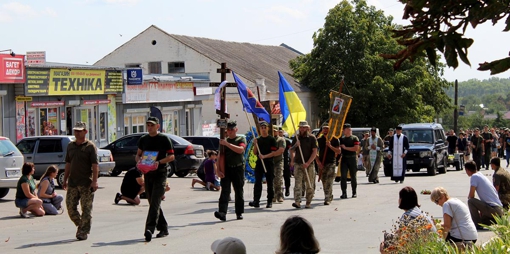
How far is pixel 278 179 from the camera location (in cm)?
1894

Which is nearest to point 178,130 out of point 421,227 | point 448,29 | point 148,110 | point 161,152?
point 148,110

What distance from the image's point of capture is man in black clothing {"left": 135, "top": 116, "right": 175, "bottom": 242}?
1290cm

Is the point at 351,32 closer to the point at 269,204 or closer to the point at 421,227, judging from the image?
the point at 269,204

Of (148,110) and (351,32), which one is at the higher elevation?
(351,32)

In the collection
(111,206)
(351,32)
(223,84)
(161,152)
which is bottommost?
(111,206)

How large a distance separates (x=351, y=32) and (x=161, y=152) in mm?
44558

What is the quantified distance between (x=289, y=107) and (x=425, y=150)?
35.6 ft

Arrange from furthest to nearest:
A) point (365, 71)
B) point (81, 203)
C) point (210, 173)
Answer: point (365, 71) → point (210, 173) → point (81, 203)

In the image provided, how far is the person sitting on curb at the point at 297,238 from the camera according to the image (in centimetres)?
616

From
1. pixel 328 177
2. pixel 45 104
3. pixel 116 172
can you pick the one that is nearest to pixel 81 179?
pixel 328 177

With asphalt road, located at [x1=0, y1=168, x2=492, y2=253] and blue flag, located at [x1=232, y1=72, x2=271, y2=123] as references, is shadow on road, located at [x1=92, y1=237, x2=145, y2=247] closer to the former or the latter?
asphalt road, located at [x1=0, y1=168, x2=492, y2=253]

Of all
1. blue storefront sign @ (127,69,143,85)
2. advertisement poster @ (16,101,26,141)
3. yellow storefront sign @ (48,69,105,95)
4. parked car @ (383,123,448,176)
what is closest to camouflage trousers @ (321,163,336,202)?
parked car @ (383,123,448,176)

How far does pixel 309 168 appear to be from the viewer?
18.3 meters

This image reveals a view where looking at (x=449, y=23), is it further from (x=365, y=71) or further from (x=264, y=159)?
(x=365, y=71)
